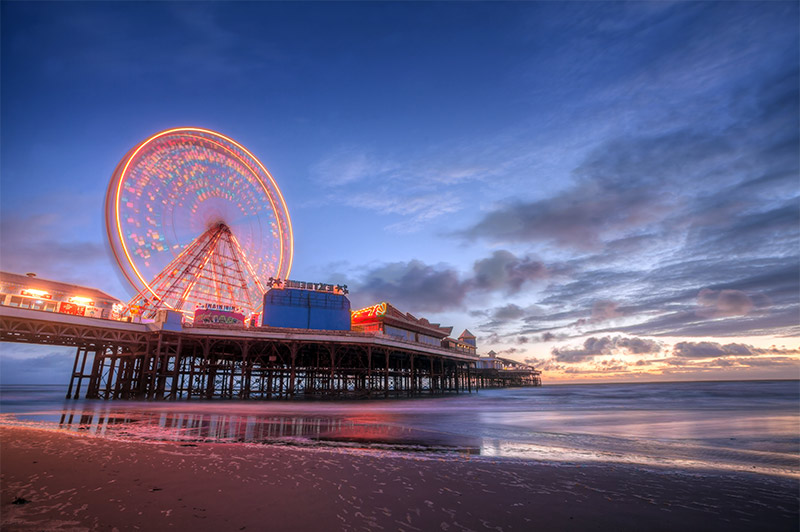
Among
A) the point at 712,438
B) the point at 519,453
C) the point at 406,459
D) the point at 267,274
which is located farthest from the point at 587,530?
the point at 267,274

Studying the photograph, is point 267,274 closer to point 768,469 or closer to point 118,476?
point 118,476

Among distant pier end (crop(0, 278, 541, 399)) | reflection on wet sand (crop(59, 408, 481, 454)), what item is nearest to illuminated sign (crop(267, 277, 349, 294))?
distant pier end (crop(0, 278, 541, 399))

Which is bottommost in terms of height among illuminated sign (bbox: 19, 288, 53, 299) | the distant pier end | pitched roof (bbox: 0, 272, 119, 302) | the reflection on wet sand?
the reflection on wet sand

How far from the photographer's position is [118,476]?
6.80 meters

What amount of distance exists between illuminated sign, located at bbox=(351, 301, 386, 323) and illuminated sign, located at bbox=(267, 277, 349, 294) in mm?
6455

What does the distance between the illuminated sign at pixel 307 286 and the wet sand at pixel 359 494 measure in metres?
45.0

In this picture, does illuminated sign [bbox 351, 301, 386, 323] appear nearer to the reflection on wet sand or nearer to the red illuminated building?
the red illuminated building

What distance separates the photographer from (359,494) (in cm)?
606

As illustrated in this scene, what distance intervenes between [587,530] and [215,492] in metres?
5.51

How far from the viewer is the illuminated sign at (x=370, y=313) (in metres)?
61.2

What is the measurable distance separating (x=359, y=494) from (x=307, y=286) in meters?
51.4

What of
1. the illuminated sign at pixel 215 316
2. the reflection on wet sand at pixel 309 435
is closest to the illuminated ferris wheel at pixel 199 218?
the illuminated sign at pixel 215 316

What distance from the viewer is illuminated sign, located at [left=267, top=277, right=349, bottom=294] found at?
53562mm

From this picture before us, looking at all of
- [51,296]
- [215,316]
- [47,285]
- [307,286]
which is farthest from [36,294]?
[307,286]
